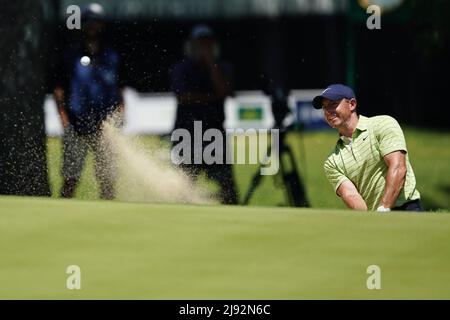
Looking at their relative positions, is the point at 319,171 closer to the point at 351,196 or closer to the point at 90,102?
the point at 90,102

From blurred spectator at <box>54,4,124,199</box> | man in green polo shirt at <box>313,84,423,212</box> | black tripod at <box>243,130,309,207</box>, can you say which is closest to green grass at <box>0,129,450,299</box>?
man in green polo shirt at <box>313,84,423,212</box>

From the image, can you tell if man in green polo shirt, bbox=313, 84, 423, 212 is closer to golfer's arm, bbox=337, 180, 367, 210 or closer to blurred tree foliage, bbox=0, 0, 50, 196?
golfer's arm, bbox=337, 180, 367, 210

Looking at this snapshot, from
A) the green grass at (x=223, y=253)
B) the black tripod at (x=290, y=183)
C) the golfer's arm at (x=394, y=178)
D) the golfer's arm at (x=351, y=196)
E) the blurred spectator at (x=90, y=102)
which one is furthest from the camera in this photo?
the black tripod at (x=290, y=183)

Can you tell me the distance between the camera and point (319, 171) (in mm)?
10078

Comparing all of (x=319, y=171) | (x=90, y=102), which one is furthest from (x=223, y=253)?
(x=319, y=171)

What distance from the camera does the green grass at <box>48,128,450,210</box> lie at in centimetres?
668

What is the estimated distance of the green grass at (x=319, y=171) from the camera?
21.9ft

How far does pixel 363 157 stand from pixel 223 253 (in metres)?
0.95

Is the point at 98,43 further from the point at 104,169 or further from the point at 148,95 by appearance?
the point at 148,95

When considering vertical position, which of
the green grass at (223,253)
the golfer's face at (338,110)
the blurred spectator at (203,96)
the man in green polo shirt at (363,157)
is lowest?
the green grass at (223,253)

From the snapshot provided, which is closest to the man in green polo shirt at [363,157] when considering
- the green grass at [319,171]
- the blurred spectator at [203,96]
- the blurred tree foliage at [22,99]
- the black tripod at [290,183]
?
the blurred spectator at [203,96]

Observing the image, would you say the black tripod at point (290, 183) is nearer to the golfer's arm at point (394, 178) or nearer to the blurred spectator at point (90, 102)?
the blurred spectator at point (90, 102)

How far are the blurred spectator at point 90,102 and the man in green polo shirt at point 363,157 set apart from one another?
2.22 metres
